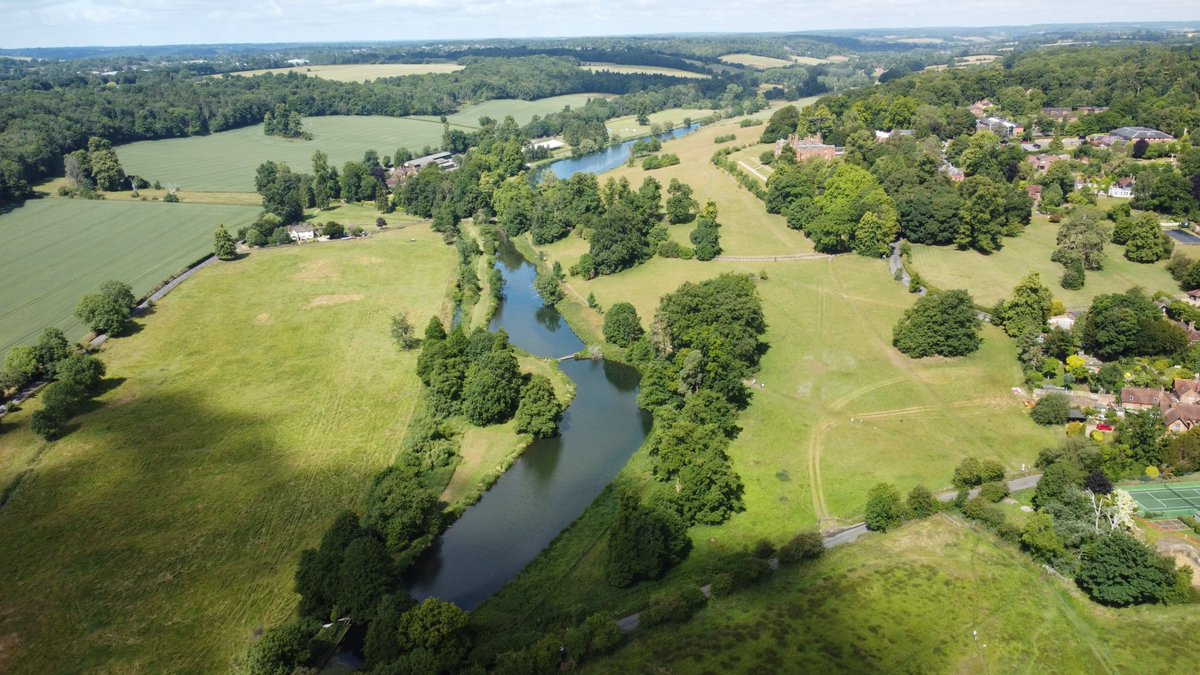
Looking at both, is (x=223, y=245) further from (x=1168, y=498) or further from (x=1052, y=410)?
(x=1168, y=498)

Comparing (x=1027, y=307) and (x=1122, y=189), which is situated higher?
(x=1122, y=189)

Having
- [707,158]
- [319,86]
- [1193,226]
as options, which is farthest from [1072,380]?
[319,86]

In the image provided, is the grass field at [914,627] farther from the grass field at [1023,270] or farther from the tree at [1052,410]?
the grass field at [1023,270]

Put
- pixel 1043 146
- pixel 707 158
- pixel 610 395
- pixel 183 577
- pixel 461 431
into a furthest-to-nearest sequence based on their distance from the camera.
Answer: pixel 707 158 < pixel 1043 146 < pixel 610 395 < pixel 461 431 < pixel 183 577

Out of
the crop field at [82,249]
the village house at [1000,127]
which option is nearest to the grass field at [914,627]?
the crop field at [82,249]

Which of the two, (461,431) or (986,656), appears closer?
(986,656)

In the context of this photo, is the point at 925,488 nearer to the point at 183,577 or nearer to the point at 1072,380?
the point at 1072,380

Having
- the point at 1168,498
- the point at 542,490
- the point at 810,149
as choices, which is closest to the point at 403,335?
the point at 542,490

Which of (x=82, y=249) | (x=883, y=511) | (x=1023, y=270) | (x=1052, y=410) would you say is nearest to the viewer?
(x=883, y=511)
